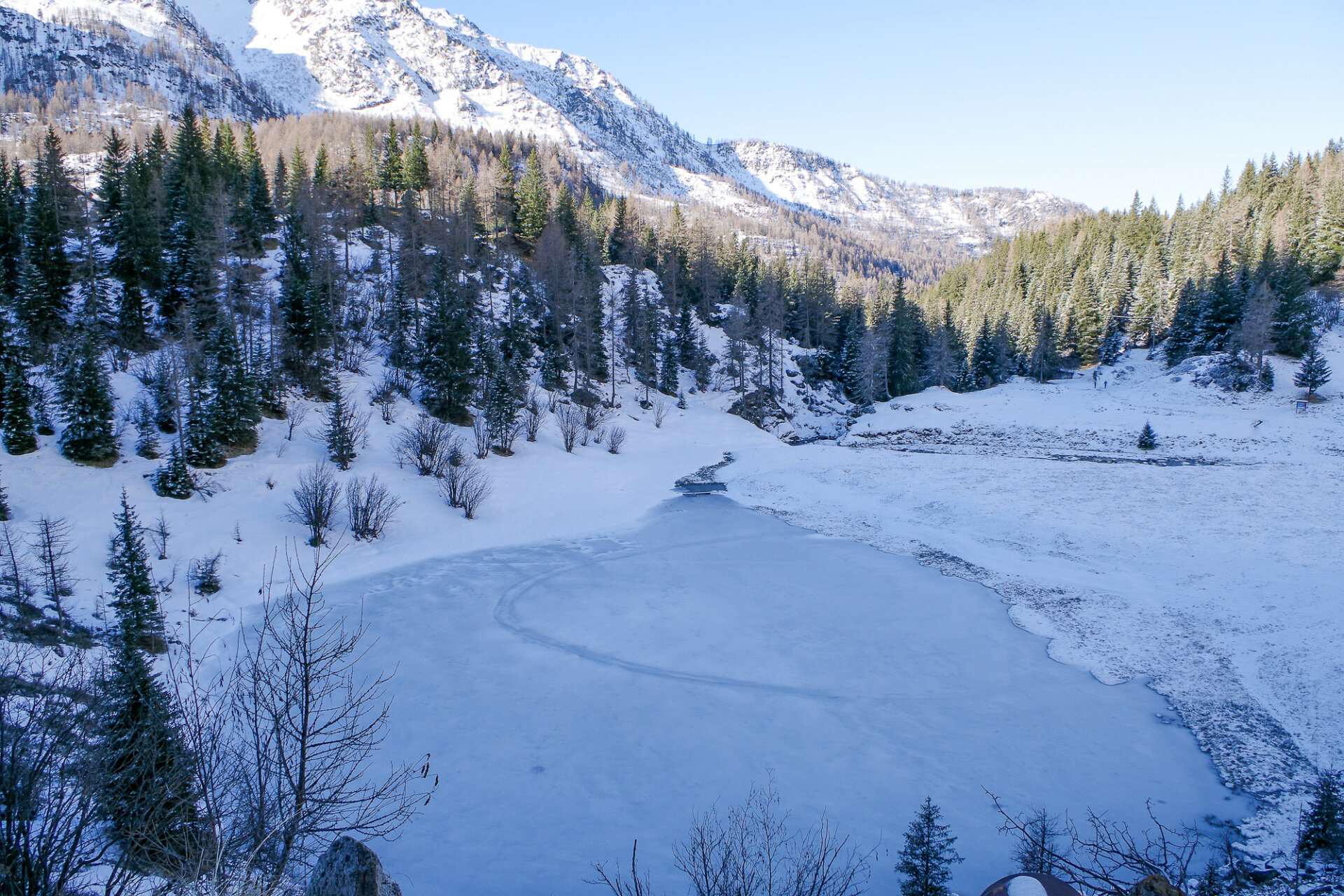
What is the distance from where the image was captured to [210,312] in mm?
36156

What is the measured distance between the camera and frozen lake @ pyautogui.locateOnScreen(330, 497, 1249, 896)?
9.41 m

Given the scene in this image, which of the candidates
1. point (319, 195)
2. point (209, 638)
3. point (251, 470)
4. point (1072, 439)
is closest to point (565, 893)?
point (209, 638)

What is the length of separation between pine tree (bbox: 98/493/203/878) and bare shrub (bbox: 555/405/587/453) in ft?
96.8

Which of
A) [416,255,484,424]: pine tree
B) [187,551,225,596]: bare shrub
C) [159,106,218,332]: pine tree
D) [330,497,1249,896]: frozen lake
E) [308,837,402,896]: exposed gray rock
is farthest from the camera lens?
[416,255,484,424]: pine tree

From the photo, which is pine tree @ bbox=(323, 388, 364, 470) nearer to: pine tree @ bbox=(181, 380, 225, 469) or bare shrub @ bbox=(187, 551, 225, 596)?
pine tree @ bbox=(181, 380, 225, 469)

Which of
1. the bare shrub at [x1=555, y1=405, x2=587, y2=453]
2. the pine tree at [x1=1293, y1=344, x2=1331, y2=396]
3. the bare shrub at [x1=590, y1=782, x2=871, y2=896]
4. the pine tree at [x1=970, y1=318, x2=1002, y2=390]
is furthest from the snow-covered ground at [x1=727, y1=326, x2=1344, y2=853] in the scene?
the pine tree at [x1=970, y1=318, x2=1002, y2=390]

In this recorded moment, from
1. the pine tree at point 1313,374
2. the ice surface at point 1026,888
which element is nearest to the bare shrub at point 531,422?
the ice surface at point 1026,888

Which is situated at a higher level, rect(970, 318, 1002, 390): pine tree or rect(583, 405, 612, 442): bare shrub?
rect(970, 318, 1002, 390): pine tree

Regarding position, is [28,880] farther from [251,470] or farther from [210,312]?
[210,312]

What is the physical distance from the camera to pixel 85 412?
22.5m

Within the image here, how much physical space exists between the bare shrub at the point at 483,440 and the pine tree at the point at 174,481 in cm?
1302

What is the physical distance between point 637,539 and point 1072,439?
3354 centimetres

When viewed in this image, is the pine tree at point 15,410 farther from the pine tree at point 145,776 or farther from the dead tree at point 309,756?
the pine tree at point 145,776

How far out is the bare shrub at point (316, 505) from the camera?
Answer: 22188mm
